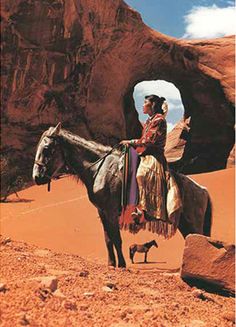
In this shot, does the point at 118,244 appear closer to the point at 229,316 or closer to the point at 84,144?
the point at 84,144

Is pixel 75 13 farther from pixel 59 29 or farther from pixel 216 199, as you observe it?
pixel 216 199

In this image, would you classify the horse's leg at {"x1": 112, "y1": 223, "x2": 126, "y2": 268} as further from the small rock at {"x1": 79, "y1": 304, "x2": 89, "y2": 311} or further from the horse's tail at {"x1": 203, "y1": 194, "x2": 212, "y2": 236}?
the small rock at {"x1": 79, "y1": 304, "x2": 89, "y2": 311}

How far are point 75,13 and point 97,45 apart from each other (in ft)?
7.24

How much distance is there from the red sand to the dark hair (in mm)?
2162

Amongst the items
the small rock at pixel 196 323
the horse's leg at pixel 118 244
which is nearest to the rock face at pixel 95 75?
the horse's leg at pixel 118 244

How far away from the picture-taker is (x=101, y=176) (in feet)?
20.1

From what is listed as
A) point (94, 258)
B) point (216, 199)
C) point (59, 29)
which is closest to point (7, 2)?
point (59, 29)

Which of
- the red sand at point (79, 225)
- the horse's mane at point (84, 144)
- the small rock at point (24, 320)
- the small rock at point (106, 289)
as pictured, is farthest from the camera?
the red sand at point (79, 225)

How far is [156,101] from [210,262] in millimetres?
2682

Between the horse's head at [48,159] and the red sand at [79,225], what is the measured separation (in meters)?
1.25

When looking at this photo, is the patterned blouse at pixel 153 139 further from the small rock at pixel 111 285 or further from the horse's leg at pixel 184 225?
the small rock at pixel 111 285

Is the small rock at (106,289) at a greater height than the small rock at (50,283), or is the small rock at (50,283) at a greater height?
Answer: the small rock at (50,283)

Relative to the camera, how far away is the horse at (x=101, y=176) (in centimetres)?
→ 604

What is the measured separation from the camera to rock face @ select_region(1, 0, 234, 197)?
18906mm
